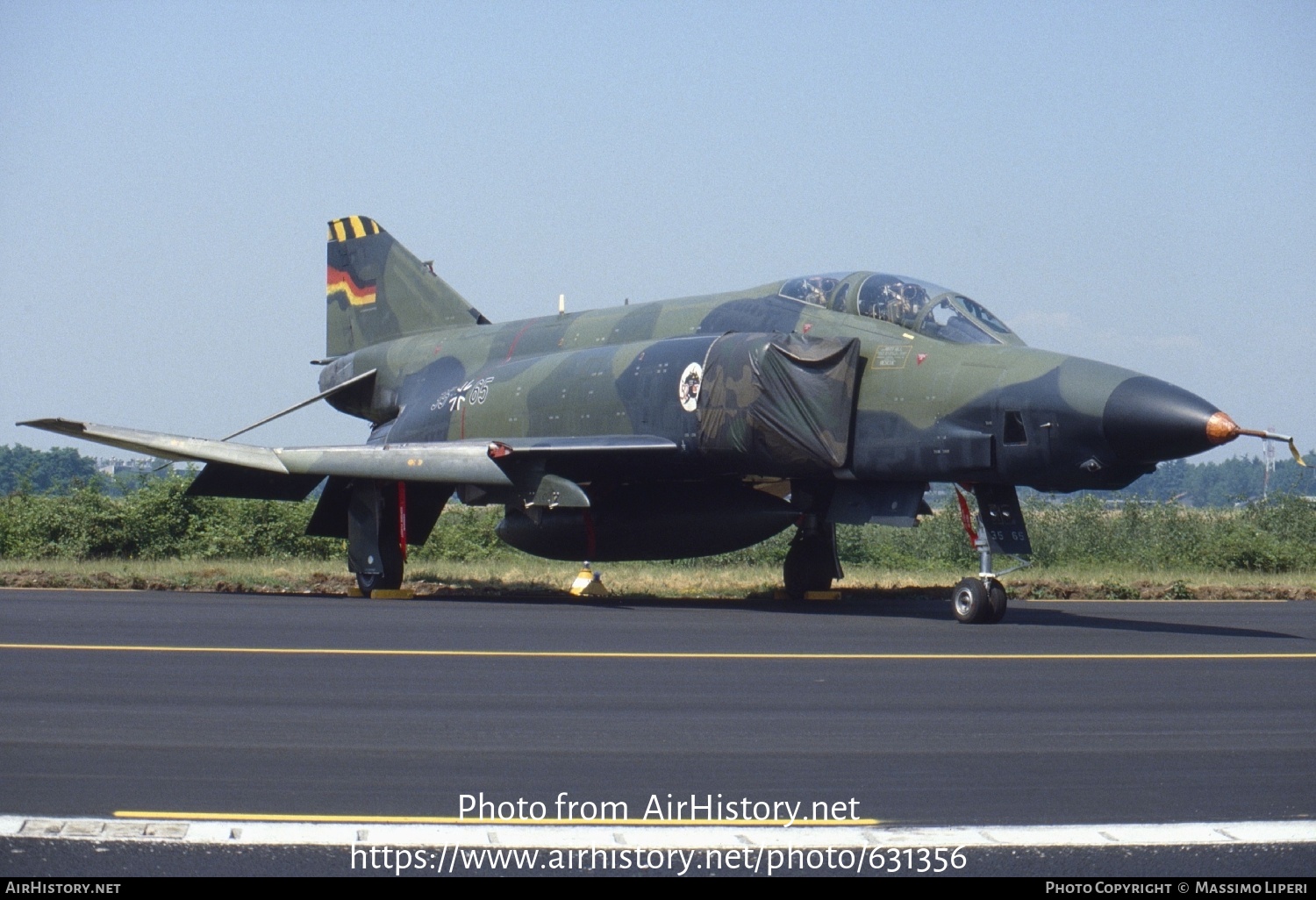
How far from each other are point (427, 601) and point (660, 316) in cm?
453

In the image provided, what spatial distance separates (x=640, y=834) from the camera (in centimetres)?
489

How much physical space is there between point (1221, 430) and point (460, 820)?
8.40 m

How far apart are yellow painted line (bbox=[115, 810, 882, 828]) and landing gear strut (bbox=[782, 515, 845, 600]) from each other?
11.6 metres

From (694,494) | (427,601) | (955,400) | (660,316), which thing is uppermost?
(660,316)

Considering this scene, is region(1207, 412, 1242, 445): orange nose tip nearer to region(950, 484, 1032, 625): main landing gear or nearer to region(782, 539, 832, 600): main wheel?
region(950, 484, 1032, 625): main landing gear

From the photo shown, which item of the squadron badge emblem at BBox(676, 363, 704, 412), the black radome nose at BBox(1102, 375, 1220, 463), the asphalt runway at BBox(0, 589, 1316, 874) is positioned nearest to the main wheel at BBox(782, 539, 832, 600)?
the squadron badge emblem at BBox(676, 363, 704, 412)

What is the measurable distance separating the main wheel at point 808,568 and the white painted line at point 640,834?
1165cm

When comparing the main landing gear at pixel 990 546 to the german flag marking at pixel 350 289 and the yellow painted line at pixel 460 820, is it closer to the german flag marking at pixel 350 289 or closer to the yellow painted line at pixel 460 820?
the yellow painted line at pixel 460 820

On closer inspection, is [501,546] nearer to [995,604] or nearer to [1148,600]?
[1148,600]

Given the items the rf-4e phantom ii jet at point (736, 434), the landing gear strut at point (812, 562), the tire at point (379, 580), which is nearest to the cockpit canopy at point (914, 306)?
the rf-4e phantom ii jet at point (736, 434)

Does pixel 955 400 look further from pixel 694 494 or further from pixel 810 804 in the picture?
pixel 810 804

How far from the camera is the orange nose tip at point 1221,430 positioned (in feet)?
37.6

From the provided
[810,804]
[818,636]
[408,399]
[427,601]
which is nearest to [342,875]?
[810,804]

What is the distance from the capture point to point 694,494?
53.8 feet
